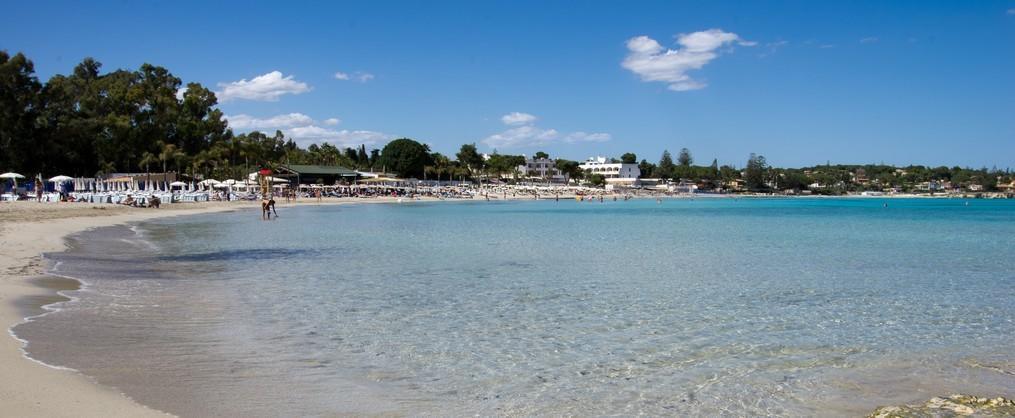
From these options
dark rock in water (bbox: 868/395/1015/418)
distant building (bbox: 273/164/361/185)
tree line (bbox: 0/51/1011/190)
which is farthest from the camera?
distant building (bbox: 273/164/361/185)

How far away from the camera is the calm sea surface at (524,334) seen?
6289 mm

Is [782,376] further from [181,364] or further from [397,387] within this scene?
[181,364]

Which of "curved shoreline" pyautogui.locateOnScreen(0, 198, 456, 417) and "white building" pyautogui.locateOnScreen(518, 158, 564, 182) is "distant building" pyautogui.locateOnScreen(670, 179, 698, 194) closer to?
"white building" pyautogui.locateOnScreen(518, 158, 564, 182)

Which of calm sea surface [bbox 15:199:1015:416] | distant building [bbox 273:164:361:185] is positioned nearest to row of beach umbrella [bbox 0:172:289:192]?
distant building [bbox 273:164:361:185]

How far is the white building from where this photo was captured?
166875 millimetres

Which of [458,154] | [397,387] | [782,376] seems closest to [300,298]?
[397,387]

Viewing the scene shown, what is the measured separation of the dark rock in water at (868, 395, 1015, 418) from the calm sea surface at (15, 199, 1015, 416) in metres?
0.24

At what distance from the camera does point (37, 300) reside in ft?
33.0

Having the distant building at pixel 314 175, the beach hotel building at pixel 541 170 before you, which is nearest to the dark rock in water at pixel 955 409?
the distant building at pixel 314 175

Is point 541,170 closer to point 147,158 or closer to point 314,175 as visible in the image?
point 314,175

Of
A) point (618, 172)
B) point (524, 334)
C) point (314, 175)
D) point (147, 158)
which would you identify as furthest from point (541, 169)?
point (524, 334)

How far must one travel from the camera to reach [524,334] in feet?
30.2

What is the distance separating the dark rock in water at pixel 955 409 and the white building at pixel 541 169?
15856 cm

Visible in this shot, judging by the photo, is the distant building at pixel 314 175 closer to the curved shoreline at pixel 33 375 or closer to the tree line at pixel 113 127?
the tree line at pixel 113 127
